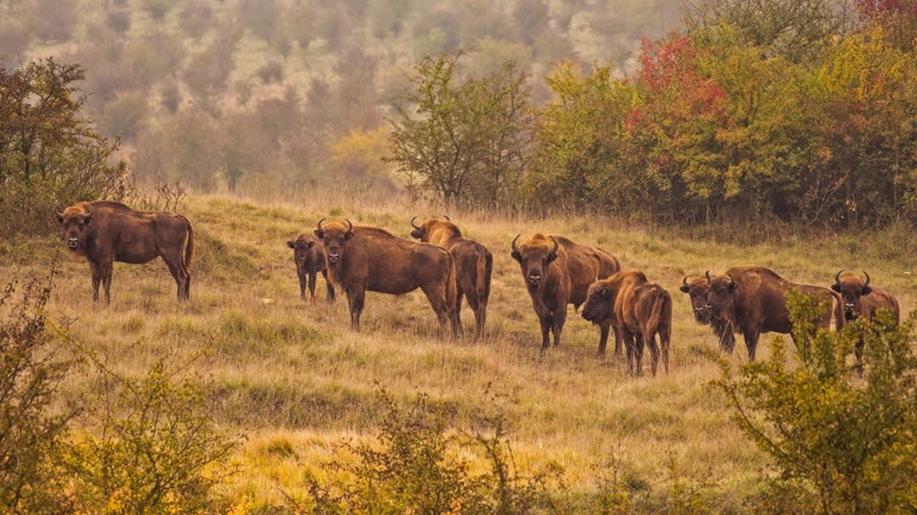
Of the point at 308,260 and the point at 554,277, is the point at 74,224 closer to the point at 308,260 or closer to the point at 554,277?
the point at 308,260

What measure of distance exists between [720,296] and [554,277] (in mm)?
2830

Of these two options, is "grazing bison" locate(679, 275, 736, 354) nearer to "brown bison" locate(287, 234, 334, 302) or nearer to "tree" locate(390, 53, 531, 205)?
"brown bison" locate(287, 234, 334, 302)

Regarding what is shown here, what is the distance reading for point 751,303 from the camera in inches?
631

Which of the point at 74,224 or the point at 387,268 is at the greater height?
the point at 74,224

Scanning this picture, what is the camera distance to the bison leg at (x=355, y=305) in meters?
17.0

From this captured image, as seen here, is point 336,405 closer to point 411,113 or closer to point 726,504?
point 726,504

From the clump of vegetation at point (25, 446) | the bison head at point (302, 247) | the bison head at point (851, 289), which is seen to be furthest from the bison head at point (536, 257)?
the clump of vegetation at point (25, 446)

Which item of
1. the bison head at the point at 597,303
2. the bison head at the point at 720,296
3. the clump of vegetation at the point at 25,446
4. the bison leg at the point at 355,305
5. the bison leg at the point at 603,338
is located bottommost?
the bison leg at the point at 603,338

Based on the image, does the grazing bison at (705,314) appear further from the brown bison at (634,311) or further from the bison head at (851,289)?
the bison head at (851,289)

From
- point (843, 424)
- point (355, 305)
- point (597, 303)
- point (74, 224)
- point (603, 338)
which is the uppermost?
point (843, 424)

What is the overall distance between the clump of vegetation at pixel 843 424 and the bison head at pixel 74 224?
39.8ft

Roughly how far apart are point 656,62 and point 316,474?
26.4m

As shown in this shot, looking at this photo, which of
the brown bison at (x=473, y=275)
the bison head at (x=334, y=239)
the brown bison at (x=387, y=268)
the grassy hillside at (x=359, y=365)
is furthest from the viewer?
Answer: the brown bison at (x=473, y=275)

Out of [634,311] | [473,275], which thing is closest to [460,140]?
[473,275]
